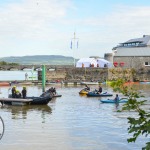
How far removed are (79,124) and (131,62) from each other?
7307cm

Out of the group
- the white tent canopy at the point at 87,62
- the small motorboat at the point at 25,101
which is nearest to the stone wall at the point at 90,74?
the white tent canopy at the point at 87,62

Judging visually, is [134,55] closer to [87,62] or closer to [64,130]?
[87,62]

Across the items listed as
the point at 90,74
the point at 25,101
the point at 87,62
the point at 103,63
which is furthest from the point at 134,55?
the point at 25,101

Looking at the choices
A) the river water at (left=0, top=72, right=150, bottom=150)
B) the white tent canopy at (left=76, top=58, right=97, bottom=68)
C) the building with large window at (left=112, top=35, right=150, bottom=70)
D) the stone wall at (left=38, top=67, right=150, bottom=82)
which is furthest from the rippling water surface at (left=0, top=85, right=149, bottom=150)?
the building with large window at (left=112, top=35, right=150, bottom=70)

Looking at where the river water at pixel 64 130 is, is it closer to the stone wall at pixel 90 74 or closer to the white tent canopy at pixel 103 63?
Result: the stone wall at pixel 90 74

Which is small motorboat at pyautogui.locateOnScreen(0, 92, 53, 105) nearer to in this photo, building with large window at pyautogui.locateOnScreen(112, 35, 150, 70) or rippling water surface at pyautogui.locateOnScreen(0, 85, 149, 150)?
rippling water surface at pyautogui.locateOnScreen(0, 85, 149, 150)

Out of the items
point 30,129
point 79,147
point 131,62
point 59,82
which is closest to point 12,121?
point 30,129

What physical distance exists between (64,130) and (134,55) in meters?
77.3

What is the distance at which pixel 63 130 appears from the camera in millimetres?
22406

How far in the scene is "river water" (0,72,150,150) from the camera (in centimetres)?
1858

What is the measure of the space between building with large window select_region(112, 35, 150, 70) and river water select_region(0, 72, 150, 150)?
63.0 m

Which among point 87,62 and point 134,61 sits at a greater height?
point 134,61

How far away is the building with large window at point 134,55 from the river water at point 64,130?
207 feet

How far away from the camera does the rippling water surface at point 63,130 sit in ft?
60.9
